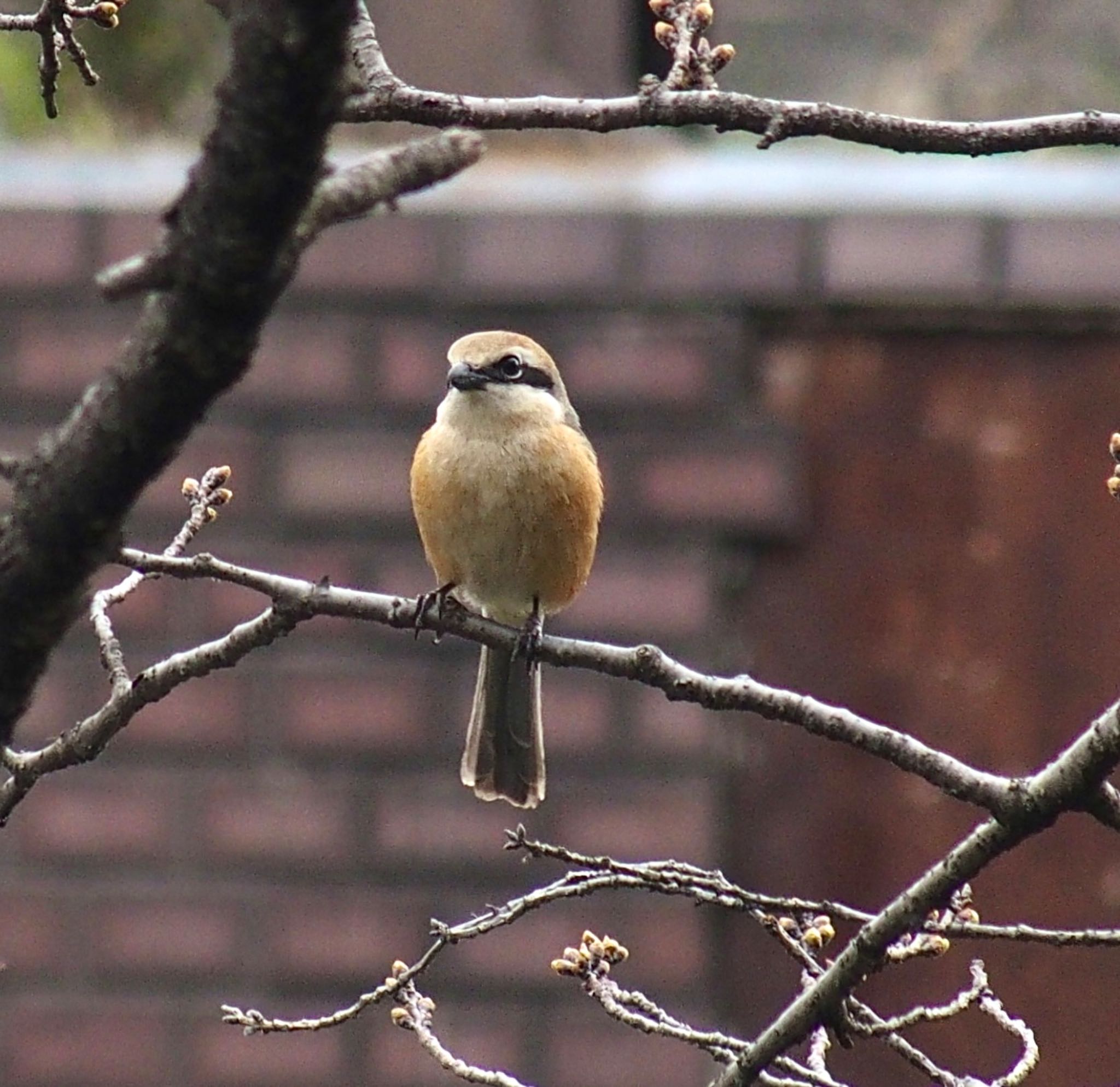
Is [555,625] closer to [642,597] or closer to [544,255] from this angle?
[642,597]

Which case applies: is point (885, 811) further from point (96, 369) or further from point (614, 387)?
point (96, 369)

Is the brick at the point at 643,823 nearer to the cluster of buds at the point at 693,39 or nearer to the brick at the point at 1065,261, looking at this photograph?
the brick at the point at 1065,261

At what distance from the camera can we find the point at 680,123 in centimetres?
205

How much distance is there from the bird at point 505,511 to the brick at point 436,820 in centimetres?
73

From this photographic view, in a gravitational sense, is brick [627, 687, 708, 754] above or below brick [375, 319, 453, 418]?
below

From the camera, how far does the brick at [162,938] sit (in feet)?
14.6

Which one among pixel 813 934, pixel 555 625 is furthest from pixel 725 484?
pixel 813 934

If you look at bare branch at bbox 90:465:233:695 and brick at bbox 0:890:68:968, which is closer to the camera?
bare branch at bbox 90:465:233:695

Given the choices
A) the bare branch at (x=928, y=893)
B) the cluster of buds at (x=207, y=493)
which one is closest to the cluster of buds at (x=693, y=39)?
the cluster of buds at (x=207, y=493)

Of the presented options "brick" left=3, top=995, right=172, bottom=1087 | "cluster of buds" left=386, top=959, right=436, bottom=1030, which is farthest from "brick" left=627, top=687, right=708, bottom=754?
"cluster of buds" left=386, top=959, right=436, bottom=1030

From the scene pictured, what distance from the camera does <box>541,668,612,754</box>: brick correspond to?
440cm

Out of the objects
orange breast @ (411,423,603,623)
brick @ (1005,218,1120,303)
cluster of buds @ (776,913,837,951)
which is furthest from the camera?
brick @ (1005,218,1120,303)

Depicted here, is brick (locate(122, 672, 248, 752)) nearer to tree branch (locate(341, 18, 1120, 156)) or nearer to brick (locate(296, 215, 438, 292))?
brick (locate(296, 215, 438, 292))

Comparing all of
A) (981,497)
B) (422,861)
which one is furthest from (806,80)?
(422,861)
